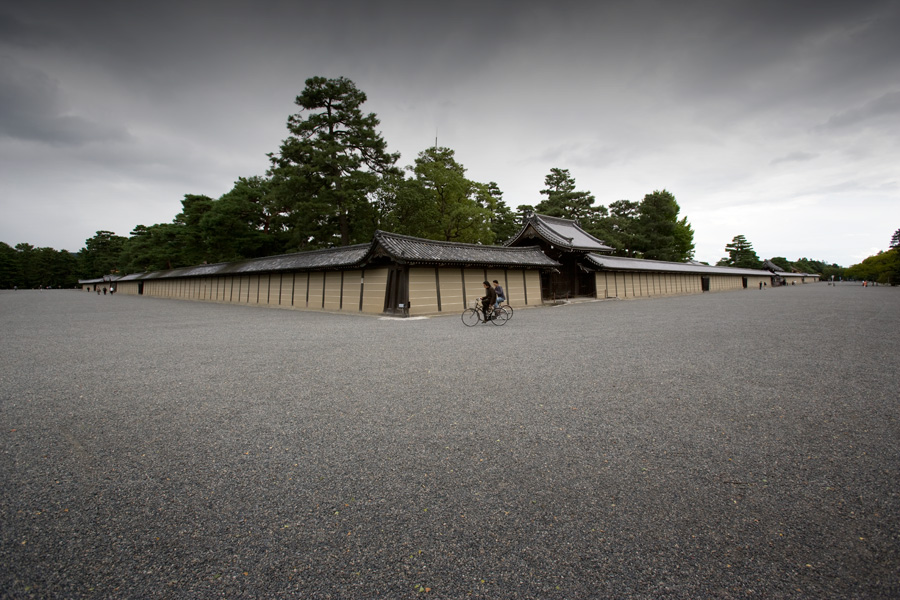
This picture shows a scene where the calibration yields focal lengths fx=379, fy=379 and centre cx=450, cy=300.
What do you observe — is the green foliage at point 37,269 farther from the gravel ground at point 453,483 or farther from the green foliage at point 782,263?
the green foliage at point 782,263

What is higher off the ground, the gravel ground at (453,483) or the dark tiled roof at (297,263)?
the dark tiled roof at (297,263)

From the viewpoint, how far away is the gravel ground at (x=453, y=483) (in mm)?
2006

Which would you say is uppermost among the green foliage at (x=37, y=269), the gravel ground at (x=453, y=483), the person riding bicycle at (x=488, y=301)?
the green foliage at (x=37, y=269)

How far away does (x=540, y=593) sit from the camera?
6.19ft

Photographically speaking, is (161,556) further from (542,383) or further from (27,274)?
(27,274)

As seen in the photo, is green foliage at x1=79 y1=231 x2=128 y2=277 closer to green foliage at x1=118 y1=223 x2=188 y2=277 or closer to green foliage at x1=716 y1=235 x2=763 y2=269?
green foliage at x1=118 y1=223 x2=188 y2=277

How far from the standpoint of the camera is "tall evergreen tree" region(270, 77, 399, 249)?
95.9 ft

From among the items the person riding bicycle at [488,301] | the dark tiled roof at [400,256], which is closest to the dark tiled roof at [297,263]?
the dark tiled roof at [400,256]

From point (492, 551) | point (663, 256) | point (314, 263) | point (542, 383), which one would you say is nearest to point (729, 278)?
point (663, 256)

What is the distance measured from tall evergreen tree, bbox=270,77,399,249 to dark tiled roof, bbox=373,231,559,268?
486 inches

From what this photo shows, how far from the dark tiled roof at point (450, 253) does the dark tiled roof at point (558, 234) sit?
12.5ft

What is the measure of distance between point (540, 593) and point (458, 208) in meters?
29.1

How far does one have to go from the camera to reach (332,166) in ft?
97.7

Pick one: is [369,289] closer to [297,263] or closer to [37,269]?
[297,263]
